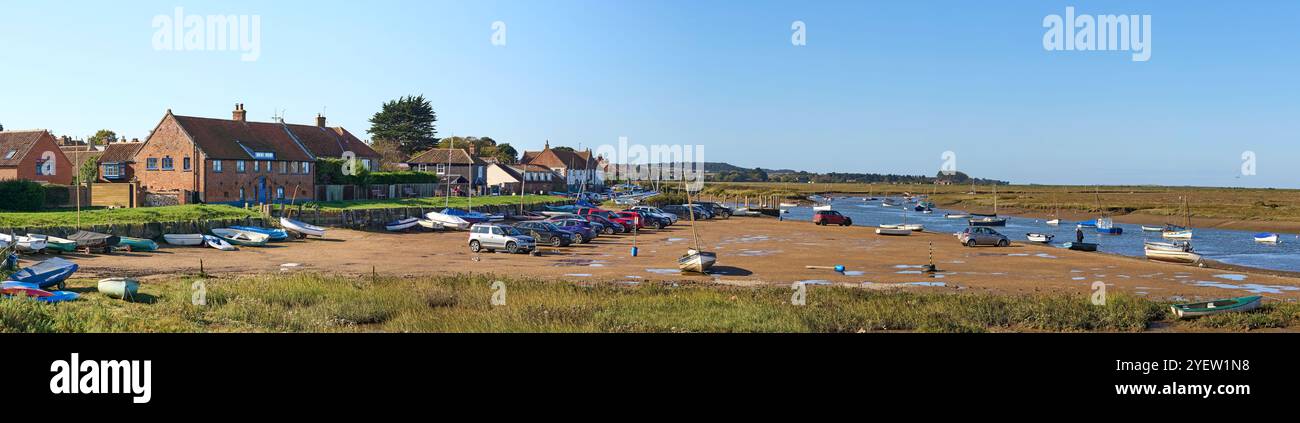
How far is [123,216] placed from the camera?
4853 centimetres

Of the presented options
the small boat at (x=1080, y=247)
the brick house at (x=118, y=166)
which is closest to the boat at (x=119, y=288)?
the brick house at (x=118, y=166)

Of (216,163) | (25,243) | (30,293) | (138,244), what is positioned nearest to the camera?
(30,293)

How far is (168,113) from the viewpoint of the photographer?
64812 millimetres

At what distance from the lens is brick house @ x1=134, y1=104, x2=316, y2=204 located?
209 feet

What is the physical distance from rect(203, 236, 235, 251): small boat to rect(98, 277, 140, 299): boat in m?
18.8

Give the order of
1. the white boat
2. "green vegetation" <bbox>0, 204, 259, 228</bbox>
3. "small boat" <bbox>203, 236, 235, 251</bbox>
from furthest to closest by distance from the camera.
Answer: the white boat, "small boat" <bbox>203, 236, 235, 251</bbox>, "green vegetation" <bbox>0, 204, 259, 228</bbox>

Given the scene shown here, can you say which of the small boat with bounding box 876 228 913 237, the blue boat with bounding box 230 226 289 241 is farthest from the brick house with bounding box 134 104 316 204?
the small boat with bounding box 876 228 913 237

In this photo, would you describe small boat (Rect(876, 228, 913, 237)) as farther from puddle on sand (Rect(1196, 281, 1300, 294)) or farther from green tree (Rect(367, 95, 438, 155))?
green tree (Rect(367, 95, 438, 155))

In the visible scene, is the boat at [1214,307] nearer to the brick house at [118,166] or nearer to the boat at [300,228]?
the boat at [300,228]

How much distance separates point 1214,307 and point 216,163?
206 ft

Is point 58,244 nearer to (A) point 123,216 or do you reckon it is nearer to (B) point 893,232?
(A) point 123,216

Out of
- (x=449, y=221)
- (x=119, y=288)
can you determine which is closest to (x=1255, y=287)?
(x=119, y=288)

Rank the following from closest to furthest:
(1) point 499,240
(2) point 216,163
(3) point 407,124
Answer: (1) point 499,240, (2) point 216,163, (3) point 407,124
